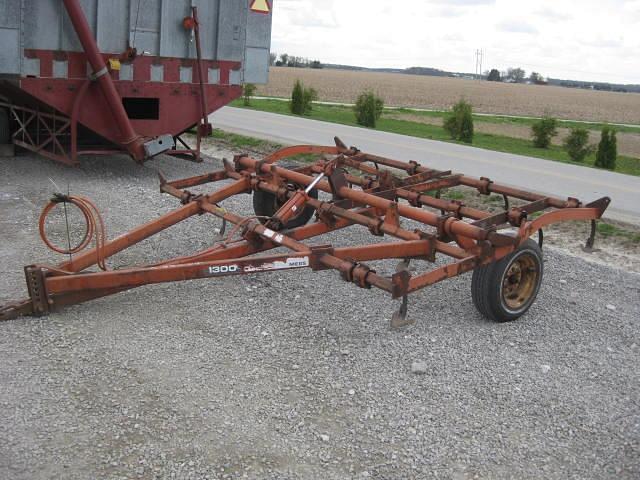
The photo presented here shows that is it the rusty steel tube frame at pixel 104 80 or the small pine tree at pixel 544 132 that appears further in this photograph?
the small pine tree at pixel 544 132

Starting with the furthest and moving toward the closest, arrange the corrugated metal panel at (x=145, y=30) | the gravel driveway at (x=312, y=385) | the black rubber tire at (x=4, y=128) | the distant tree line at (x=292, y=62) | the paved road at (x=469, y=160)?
the distant tree line at (x=292, y=62), the paved road at (x=469, y=160), the black rubber tire at (x=4, y=128), the corrugated metal panel at (x=145, y=30), the gravel driveway at (x=312, y=385)

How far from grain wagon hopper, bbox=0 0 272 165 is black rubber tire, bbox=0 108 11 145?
0.02 meters

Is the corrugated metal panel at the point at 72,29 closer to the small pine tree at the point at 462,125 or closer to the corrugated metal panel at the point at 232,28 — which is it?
the corrugated metal panel at the point at 232,28

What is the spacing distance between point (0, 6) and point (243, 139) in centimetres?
700

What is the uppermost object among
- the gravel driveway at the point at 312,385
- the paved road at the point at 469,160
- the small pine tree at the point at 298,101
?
the small pine tree at the point at 298,101

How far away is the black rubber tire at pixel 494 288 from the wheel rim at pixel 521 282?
63mm

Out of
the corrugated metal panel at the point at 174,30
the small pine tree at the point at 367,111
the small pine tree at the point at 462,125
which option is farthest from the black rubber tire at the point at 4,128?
the small pine tree at the point at 367,111

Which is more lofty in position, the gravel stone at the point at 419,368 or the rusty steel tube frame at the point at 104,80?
the rusty steel tube frame at the point at 104,80

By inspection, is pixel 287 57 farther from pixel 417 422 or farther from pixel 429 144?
pixel 417 422

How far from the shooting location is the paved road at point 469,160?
12.5m

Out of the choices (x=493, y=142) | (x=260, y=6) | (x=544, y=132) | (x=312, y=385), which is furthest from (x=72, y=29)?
(x=544, y=132)

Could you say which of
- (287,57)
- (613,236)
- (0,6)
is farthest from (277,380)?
(287,57)

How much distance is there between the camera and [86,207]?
550cm

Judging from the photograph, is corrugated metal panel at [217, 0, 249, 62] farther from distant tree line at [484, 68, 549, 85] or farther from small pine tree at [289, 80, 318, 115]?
distant tree line at [484, 68, 549, 85]
